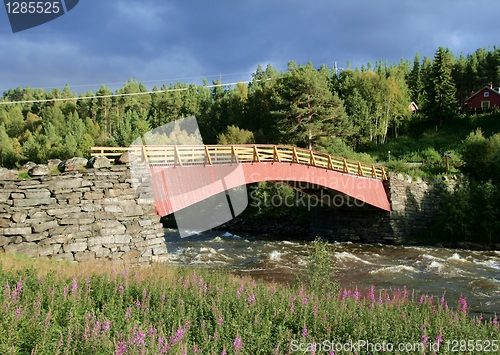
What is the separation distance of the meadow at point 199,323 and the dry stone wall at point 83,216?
4.30 m

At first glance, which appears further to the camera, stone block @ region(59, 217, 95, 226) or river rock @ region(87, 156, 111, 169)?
river rock @ region(87, 156, 111, 169)

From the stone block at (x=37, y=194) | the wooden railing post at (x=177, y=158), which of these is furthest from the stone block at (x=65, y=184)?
the wooden railing post at (x=177, y=158)

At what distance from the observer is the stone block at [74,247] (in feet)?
39.7

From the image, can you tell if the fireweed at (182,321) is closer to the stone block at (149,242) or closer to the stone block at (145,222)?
the stone block at (149,242)

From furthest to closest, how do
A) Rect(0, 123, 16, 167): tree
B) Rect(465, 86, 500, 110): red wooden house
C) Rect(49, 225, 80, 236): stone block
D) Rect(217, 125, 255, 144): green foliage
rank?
Rect(0, 123, 16, 167): tree < Rect(465, 86, 500, 110): red wooden house < Rect(217, 125, 255, 144): green foliage < Rect(49, 225, 80, 236): stone block

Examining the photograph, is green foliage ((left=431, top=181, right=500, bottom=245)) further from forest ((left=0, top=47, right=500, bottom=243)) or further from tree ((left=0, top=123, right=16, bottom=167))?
tree ((left=0, top=123, right=16, bottom=167))

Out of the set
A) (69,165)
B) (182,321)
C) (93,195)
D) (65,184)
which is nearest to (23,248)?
(65,184)

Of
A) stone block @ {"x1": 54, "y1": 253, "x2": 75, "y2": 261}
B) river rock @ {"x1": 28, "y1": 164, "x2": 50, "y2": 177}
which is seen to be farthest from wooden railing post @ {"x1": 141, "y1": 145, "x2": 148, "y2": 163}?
stone block @ {"x1": 54, "y1": 253, "x2": 75, "y2": 261}

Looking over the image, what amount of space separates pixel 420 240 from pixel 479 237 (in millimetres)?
3192

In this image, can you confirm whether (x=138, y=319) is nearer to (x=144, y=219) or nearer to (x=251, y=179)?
(x=144, y=219)

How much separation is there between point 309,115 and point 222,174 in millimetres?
28700

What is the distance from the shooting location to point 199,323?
604cm

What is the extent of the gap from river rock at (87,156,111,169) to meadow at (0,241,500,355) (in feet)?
18.1

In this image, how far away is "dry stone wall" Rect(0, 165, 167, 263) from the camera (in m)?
11.5
